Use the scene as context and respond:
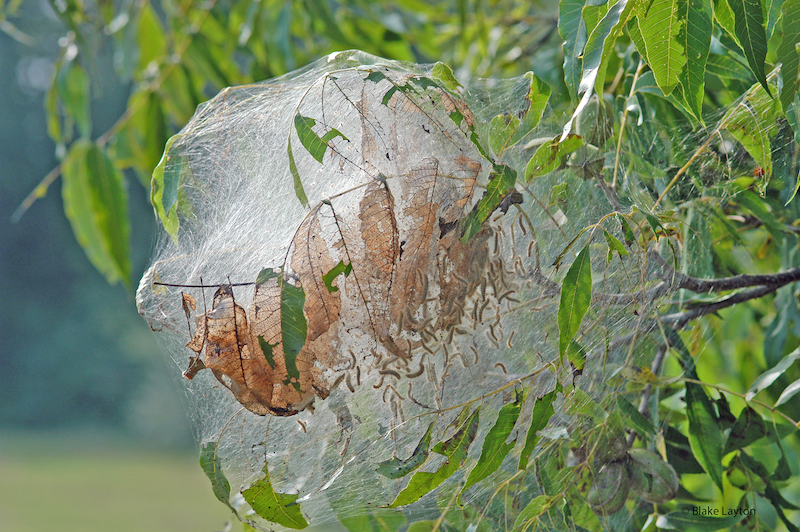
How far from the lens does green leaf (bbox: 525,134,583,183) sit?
2.30ft

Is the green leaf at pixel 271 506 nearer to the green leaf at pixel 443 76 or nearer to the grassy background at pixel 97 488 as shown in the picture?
the green leaf at pixel 443 76

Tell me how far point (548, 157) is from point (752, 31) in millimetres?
228

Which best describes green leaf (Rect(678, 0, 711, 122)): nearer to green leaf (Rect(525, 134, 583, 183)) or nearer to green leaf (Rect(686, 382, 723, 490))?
green leaf (Rect(525, 134, 583, 183))

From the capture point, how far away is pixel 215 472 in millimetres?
700

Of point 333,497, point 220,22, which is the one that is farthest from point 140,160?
point 333,497

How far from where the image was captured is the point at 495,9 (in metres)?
2.13

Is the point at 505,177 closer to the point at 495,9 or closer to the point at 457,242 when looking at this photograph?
the point at 457,242

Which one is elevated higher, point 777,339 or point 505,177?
point 505,177

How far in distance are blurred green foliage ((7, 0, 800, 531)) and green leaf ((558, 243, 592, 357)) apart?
0.13 feet

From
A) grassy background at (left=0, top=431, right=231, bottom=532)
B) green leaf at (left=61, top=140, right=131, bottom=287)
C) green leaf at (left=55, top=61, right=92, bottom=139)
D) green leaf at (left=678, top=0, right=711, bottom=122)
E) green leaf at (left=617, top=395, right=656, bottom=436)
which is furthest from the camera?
grassy background at (left=0, top=431, right=231, bottom=532)

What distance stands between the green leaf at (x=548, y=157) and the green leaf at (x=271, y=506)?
0.45 m

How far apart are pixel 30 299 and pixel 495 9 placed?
581 inches

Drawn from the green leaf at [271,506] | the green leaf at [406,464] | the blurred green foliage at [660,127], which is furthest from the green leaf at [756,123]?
the green leaf at [271,506]

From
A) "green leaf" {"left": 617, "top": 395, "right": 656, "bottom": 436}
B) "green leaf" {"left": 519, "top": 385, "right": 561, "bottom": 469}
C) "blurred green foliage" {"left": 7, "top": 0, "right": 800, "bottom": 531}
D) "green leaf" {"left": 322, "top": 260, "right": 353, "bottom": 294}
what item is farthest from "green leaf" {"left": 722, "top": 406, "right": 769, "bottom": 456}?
"green leaf" {"left": 322, "top": 260, "right": 353, "bottom": 294}
